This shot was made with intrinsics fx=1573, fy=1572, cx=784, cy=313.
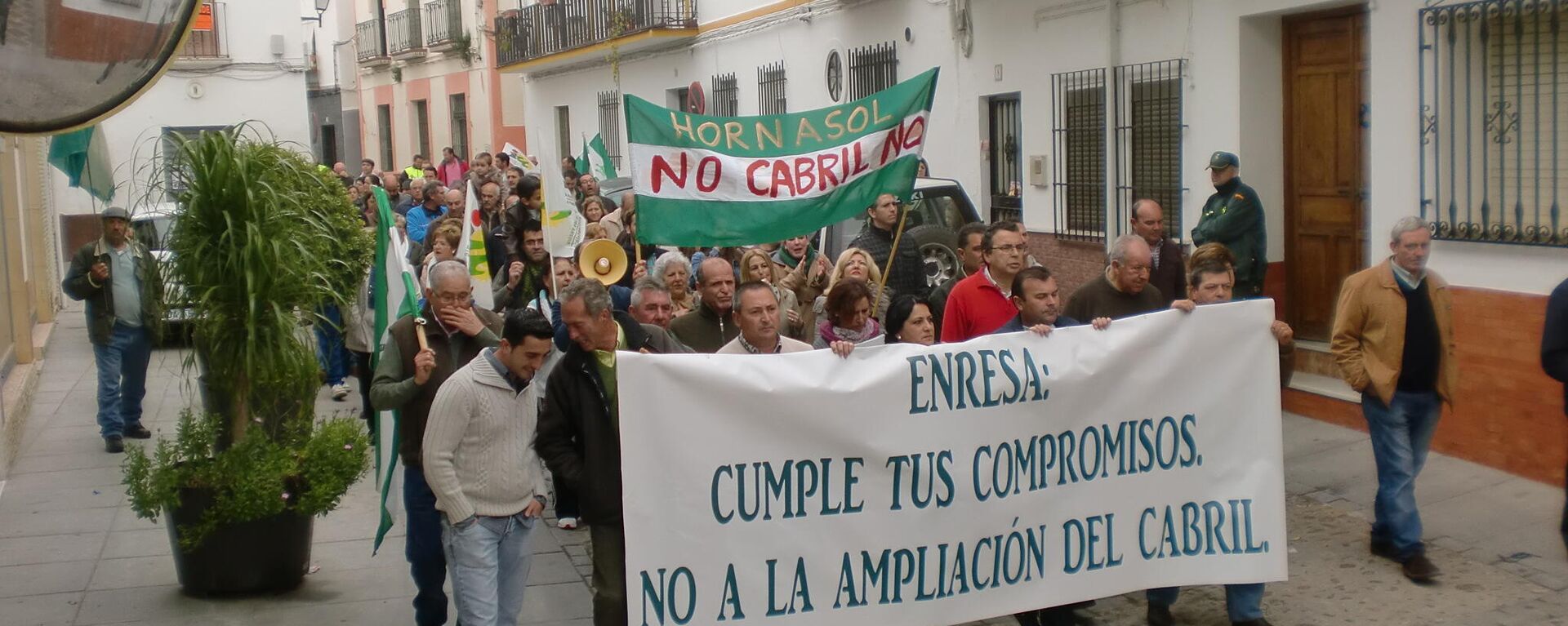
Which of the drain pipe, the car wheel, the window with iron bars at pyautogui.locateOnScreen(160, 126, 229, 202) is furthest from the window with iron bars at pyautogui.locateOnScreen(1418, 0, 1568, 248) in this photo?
the window with iron bars at pyautogui.locateOnScreen(160, 126, 229, 202)

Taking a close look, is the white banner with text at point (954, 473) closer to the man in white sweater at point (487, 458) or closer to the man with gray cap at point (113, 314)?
the man in white sweater at point (487, 458)

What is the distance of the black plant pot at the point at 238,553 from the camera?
6.89 metres

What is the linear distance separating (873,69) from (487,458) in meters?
13.0

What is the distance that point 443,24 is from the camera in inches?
1373

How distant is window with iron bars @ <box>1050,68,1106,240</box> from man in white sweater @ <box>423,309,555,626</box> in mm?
8338

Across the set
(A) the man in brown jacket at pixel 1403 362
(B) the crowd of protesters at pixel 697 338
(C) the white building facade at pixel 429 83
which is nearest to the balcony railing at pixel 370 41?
(C) the white building facade at pixel 429 83

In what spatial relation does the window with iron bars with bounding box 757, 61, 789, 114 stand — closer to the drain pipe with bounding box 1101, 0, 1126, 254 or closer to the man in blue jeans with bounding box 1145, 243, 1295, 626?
the drain pipe with bounding box 1101, 0, 1126, 254

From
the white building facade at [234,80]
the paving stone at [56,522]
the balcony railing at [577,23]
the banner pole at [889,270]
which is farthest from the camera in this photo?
the white building facade at [234,80]

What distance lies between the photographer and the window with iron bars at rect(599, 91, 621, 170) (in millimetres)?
26712

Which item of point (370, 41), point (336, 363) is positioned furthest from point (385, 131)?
point (336, 363)

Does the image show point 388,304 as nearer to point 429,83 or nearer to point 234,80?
point 234,80

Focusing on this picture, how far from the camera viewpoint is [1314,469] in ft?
29.6

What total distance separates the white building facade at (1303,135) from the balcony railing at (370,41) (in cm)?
2375

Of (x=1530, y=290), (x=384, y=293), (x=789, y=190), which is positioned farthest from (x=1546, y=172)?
(x=384, y=293)
